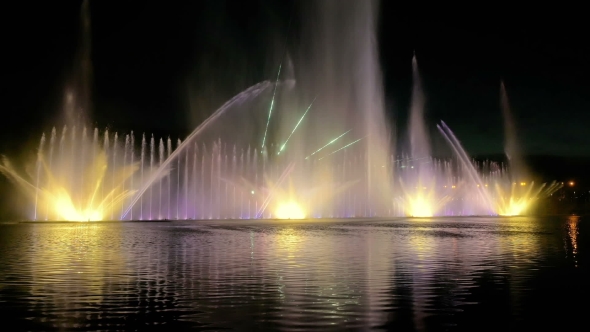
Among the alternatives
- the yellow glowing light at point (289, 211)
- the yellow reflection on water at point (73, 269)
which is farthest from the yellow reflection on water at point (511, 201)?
the yellow reflection on water at point (73, 269)

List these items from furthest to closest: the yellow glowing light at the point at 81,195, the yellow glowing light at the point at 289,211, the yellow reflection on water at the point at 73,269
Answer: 1. the yellow glowing light at the point at 289,211
2. the yellow glowing light at the point at 81,195
3. the yellow reflection on water at the point at 73,269

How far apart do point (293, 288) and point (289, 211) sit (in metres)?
50.4

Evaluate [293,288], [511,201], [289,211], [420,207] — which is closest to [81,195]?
[289,211]

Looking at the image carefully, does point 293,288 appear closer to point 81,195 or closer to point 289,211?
point 81,195

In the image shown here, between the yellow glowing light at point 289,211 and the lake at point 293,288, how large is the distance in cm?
3979

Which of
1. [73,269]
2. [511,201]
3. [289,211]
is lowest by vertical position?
[73,269]

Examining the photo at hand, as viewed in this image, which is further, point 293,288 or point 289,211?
point 289,211

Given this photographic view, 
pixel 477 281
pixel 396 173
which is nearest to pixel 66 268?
pixel 477 281

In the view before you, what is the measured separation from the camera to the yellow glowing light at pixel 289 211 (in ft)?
208

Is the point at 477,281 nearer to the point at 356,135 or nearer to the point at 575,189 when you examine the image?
the point at 356,135

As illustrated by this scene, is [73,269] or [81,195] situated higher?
[81,195]

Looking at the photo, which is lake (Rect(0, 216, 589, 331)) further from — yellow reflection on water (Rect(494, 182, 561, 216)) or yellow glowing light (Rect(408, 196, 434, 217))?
yellow reflection on water (Rect(494, 182, 561, 216))

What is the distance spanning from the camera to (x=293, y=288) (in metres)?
13.3

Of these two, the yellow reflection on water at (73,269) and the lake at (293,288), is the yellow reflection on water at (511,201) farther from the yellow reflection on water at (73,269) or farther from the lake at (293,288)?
the yellow reflection on water at (73,269)
